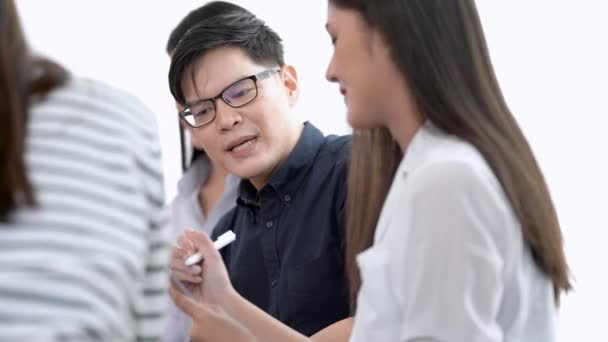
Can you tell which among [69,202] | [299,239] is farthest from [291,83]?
[69,202]

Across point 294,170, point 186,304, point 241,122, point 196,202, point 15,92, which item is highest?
point 15,92

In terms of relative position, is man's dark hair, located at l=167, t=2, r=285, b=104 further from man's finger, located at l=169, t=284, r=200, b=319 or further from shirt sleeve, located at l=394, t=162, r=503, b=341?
shirt sleeve, located at l=394, t=162, r=503, b=341

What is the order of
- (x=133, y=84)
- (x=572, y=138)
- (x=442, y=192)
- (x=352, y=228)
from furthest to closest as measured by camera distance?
(x=133, y=84), (x=572, y=138), (x=352, y=228), (x=442, y=192)

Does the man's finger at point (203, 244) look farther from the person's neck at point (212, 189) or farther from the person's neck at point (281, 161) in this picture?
the person's neck at point (212, 189)

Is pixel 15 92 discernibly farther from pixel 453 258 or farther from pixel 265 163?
pixel 265 163

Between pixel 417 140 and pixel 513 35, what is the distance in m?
1.39

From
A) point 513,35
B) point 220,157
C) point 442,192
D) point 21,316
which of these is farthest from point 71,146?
point 513,35

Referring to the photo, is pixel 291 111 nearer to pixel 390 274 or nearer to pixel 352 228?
pixel 352 228

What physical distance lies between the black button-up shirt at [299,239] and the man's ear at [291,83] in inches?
2.9

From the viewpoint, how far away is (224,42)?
6.00 feet

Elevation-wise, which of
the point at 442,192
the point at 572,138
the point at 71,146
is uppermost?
the point at 71,146

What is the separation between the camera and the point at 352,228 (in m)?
1.39

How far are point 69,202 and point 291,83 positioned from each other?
1.18 meters

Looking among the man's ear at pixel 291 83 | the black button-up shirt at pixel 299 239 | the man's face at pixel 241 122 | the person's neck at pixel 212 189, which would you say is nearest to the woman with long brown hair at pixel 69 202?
the black button-up shirt at pixel 299 239
